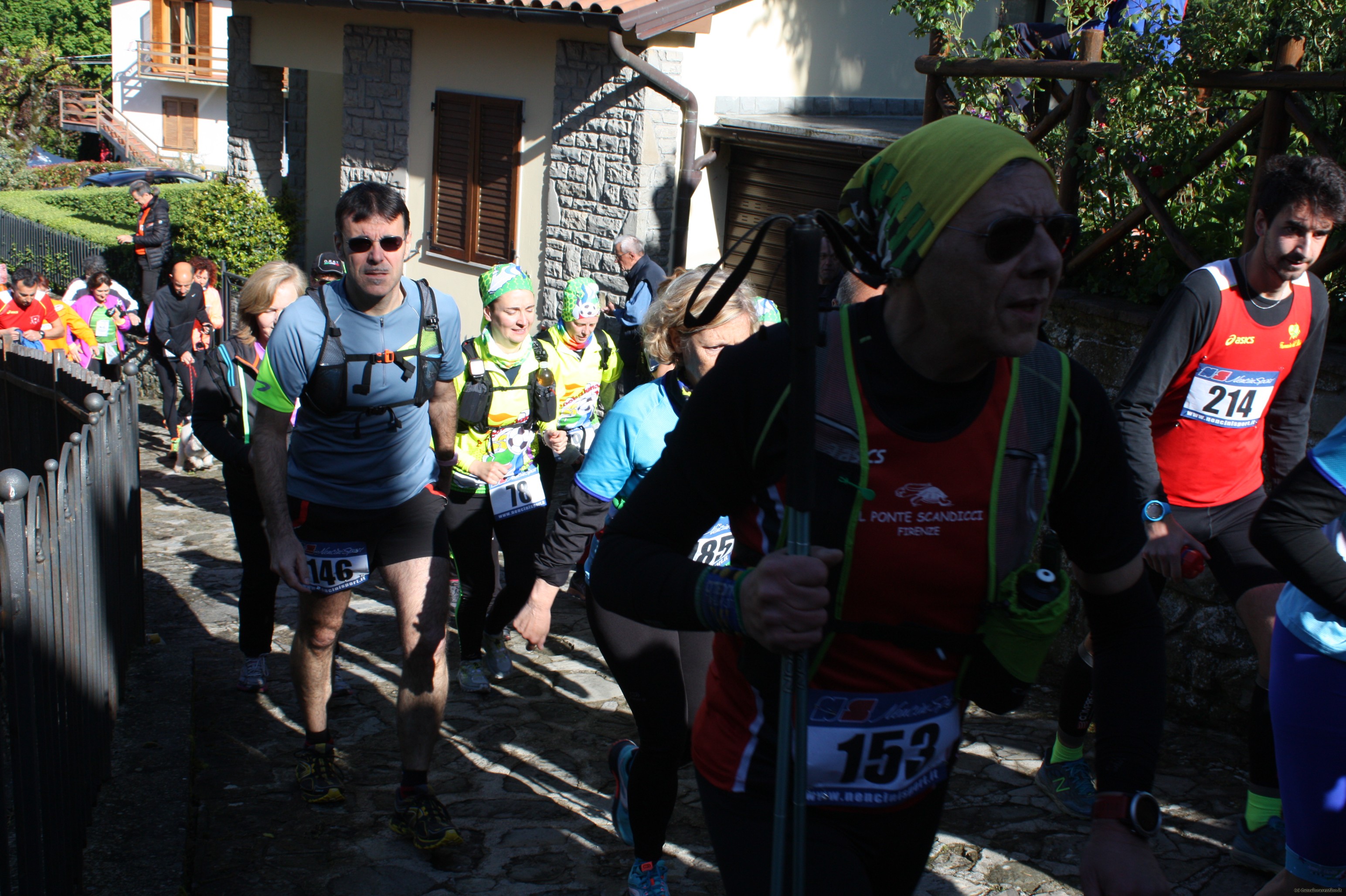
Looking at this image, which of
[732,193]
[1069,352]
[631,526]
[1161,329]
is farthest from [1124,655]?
[732,193]

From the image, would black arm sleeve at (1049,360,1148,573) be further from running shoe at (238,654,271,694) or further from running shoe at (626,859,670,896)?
running shoe at (238,654,271,694)

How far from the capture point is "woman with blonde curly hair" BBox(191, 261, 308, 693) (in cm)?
504

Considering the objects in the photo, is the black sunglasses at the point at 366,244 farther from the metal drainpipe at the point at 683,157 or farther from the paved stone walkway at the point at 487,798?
the metal drainpipe at the point at 683,157

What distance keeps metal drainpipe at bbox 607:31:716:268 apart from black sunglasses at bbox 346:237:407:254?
7.88 m

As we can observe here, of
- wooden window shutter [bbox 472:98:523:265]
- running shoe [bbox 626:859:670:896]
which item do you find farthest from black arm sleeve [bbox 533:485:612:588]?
wooden window shutter [bbox 472:98:523:265]

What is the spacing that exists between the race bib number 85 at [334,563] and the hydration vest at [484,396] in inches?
42.0

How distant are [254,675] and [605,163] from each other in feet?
25.5

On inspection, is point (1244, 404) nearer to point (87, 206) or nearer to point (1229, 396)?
point (1229, 396)

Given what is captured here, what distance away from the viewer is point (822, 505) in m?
1.83

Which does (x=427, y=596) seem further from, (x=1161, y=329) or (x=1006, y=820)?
(x=1161, y=329)

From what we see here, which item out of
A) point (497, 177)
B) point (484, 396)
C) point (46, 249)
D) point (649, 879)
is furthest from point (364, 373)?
point (46, 249)

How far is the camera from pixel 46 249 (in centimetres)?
2197

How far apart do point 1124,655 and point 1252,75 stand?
3.98m

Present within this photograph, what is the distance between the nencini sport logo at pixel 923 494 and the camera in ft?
5.97
